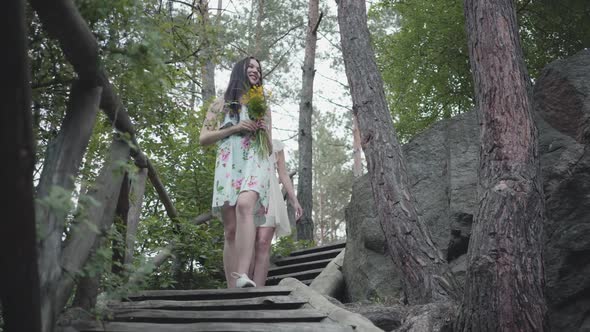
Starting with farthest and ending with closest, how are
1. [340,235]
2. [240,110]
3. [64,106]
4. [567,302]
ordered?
[340,235] < [240,110] < [567,302] < [64,106]

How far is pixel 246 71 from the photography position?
5508mm

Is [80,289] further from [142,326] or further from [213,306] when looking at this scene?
[213,306]

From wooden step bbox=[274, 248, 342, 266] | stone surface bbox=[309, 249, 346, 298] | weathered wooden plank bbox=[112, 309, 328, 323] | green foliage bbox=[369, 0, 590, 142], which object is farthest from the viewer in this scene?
green foliage bbox=[369, 0, 590, 142]

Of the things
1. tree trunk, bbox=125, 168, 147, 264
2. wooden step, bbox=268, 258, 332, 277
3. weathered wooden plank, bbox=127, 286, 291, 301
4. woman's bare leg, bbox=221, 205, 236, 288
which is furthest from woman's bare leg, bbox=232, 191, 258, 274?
wooden step, bbox=268, 258, 332, 277

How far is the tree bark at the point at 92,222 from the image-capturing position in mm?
2840

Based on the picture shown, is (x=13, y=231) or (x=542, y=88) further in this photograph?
(x=542, y=88)

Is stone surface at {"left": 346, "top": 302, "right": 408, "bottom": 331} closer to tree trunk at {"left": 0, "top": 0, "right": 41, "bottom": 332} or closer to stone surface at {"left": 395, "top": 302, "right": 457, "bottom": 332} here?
stone surface at {"left": 395, "top": 302, "right": 457, "bottom": 332}

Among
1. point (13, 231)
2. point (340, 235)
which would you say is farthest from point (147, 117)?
point (340, 235)

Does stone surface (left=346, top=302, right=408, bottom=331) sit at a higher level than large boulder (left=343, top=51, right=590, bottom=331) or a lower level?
lower

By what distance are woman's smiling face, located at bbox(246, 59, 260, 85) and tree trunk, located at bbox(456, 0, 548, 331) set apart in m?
1.78

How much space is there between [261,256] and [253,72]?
5.10 ft

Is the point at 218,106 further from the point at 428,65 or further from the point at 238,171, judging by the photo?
the point at 428,65

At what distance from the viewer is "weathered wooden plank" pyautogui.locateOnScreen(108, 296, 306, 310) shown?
402 cm

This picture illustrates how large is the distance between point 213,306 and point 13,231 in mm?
1995
